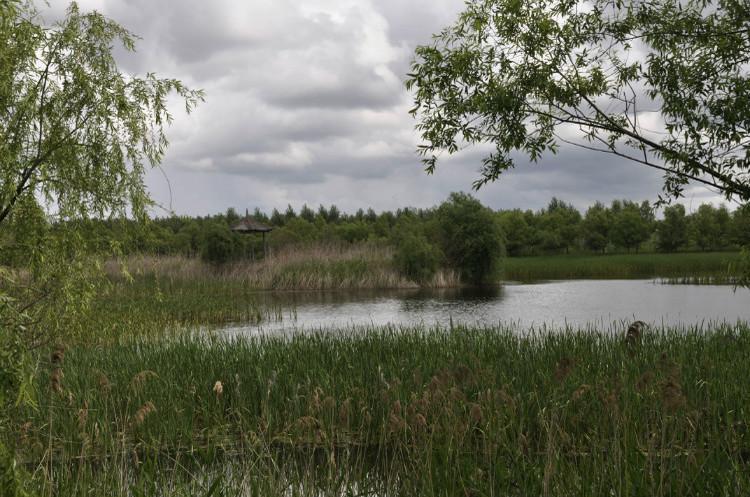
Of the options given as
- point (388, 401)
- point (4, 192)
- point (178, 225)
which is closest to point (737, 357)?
point (388, 401)

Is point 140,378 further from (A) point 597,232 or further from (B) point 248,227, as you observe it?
(A) point 597,232

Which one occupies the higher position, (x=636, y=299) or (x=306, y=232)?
(x=306, y=232)

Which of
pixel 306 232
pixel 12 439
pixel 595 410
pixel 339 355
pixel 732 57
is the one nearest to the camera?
pixel 12 439

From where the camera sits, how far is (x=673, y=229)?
7600 centimetres

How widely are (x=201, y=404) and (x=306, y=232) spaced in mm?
60247

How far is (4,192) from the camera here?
30.8 ft

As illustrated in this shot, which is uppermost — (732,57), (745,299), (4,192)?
(732,57)

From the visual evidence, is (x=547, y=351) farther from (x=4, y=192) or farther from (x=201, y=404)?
(x=4, y=192)

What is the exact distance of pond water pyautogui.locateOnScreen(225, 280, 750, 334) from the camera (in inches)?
877

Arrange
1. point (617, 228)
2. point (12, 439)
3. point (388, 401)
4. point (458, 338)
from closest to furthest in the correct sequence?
point (12, 439)
point (388, 401)
point (458, 338)
point (617, 228)

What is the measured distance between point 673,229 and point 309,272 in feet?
177

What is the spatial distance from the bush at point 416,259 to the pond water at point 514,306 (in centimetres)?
289

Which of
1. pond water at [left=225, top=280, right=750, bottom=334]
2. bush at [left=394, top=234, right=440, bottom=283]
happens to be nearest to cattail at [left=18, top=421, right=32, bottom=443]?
pond water at [left=225, top=280, right=750, bottom=334]

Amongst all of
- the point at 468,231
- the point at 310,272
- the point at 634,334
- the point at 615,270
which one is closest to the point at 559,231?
the point at 615,270
